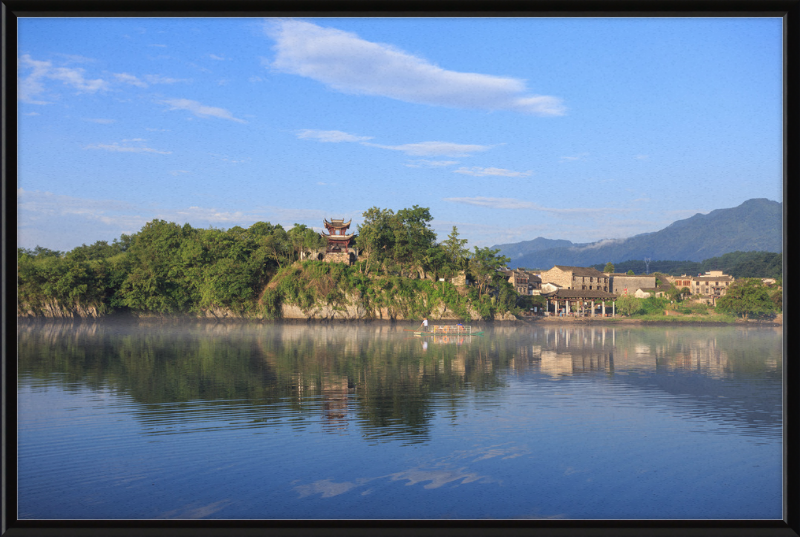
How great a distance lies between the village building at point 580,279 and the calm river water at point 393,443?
33714 mm

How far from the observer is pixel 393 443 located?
6109 millimetres

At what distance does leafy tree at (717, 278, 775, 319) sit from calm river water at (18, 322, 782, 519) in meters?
29.7

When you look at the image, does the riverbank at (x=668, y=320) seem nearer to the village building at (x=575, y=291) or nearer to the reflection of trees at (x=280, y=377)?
the village building at (x=575, y=291)

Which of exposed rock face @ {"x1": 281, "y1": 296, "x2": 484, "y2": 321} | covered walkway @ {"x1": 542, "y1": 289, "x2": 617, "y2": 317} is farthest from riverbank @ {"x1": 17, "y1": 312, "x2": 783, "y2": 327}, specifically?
covered walkway @ {"x1": 542, "y1": 289, "x2": 617, "y2": 317}

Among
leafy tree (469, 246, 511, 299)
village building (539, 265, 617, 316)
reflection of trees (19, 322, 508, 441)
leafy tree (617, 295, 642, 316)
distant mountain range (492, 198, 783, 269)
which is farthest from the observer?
distant mountain range (492, 198, 783, 269)

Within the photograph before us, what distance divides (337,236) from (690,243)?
234 feet

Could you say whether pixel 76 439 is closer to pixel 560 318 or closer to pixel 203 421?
Answer: pixel 203 421

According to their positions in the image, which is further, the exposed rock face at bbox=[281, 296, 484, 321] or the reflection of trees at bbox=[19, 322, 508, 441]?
the exposed rock face at bbox=[281, 296, 484, 321]

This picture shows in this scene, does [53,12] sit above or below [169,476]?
above

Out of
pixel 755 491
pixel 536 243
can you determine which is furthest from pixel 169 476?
pixel 536 243

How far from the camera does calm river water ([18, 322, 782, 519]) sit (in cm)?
427

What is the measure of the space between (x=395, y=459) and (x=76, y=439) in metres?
3.57

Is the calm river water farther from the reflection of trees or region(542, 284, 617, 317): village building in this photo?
region(542, 284, 617, 317): village building
